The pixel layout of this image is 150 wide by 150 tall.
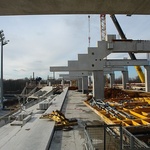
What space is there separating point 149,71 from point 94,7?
23641mm

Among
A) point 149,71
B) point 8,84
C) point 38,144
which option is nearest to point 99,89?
point 149,71

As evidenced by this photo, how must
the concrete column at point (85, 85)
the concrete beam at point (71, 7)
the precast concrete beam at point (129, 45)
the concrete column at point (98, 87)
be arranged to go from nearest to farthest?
1. the concrete beam at point (71, 7)
2. the precast concrete beam at point (129, 45)
3. the concrete column at point (98, 87)
4. the concrete column at point (85, 85)

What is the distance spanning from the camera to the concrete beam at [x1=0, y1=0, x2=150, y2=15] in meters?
5.47

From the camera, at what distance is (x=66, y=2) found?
5465 millimetres

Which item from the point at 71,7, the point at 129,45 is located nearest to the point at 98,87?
the point at 129,45

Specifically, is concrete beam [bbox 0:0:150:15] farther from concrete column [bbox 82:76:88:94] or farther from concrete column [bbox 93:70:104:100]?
concrete column [bbox 82:76:88:94]

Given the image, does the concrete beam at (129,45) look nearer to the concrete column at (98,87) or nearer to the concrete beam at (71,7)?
the concrete column at (98,87)

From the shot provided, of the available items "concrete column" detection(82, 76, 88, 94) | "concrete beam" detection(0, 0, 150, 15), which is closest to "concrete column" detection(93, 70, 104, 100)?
"concrete beam" detection(0, 0, 150, 15)

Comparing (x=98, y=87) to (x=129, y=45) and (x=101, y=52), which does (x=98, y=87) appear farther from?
(x=129, y=45)

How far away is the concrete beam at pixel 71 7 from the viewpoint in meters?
5.47

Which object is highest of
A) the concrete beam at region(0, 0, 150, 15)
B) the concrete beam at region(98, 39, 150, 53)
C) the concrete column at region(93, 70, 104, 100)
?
the concrete beam at region(98, 39, 150, 53)

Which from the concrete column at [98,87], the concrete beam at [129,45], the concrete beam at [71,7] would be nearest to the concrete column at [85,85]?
the concrete column at [98,87]

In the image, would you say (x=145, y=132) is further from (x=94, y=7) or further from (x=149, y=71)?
(x=149, y=71)

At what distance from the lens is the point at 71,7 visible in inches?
227
